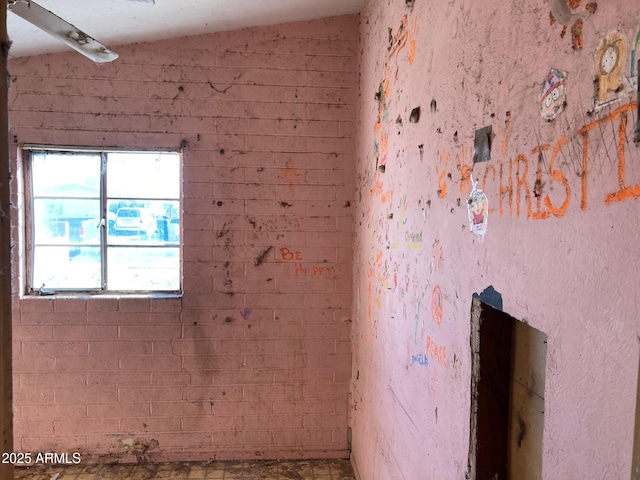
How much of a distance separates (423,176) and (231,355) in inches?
78.5

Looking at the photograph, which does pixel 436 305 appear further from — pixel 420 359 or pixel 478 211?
pixel 478 211

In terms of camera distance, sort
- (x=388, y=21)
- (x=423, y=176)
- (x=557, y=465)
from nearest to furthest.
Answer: (x=557, y=465) < (x=423, y=176) < (x=388, y=21)

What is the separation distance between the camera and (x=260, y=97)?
2.81m

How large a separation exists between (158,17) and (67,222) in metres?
1.48

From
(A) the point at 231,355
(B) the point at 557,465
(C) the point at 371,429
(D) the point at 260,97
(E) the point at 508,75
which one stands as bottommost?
(C) the point at 371,429

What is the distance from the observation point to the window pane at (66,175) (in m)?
2.79

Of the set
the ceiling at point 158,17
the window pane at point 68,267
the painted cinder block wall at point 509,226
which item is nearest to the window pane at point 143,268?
the window pane at point 68,267

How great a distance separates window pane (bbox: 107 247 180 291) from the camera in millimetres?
2877

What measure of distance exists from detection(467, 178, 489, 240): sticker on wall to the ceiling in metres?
1.94

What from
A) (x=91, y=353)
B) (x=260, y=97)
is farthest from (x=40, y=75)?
(x=91, y=353)

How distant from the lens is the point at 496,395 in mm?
1113

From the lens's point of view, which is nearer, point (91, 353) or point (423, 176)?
point (423, 176)

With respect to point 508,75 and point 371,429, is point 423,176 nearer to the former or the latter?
point 508,75

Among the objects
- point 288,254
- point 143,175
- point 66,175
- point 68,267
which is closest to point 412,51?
point 288,254
